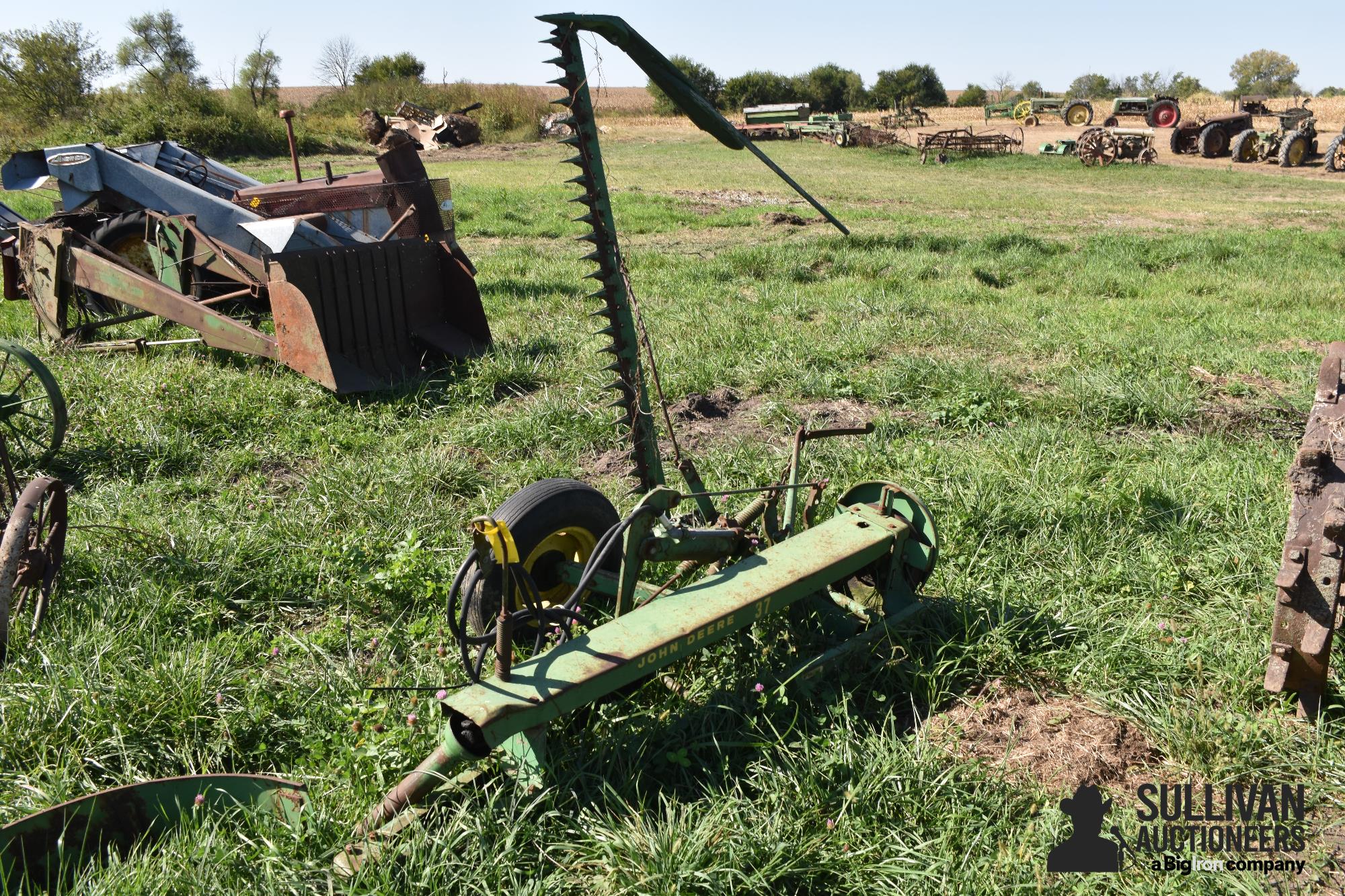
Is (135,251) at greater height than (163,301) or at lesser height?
greater

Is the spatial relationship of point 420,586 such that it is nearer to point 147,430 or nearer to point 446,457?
point 446,457

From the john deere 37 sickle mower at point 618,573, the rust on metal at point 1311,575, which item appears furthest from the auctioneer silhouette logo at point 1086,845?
A: the john deere 37 sickle mower at point 618,573

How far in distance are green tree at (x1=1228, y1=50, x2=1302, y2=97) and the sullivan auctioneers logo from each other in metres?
71.7

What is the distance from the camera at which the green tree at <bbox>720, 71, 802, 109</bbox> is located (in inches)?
2090

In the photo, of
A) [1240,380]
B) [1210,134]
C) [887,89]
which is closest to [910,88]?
[887,89]

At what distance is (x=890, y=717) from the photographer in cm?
296

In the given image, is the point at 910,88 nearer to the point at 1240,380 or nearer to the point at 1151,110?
the point at 1151,110

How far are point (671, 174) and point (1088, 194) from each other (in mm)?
9162

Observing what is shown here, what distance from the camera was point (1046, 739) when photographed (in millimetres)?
2902

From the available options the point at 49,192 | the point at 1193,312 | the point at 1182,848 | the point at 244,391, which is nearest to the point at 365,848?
the point at 1182,848

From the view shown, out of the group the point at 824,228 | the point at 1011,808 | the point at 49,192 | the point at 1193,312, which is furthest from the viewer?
the point at 49,192

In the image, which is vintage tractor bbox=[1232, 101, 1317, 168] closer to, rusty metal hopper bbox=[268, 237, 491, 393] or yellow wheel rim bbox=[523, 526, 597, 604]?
rusty metal hopper bbox=[268, 237, 491, 393]

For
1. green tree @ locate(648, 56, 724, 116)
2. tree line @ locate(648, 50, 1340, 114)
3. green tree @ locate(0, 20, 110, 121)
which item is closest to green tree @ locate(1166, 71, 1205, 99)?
tree line @ locate(648, 50, 1340, 114)

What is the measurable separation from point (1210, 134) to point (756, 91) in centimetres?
3058
